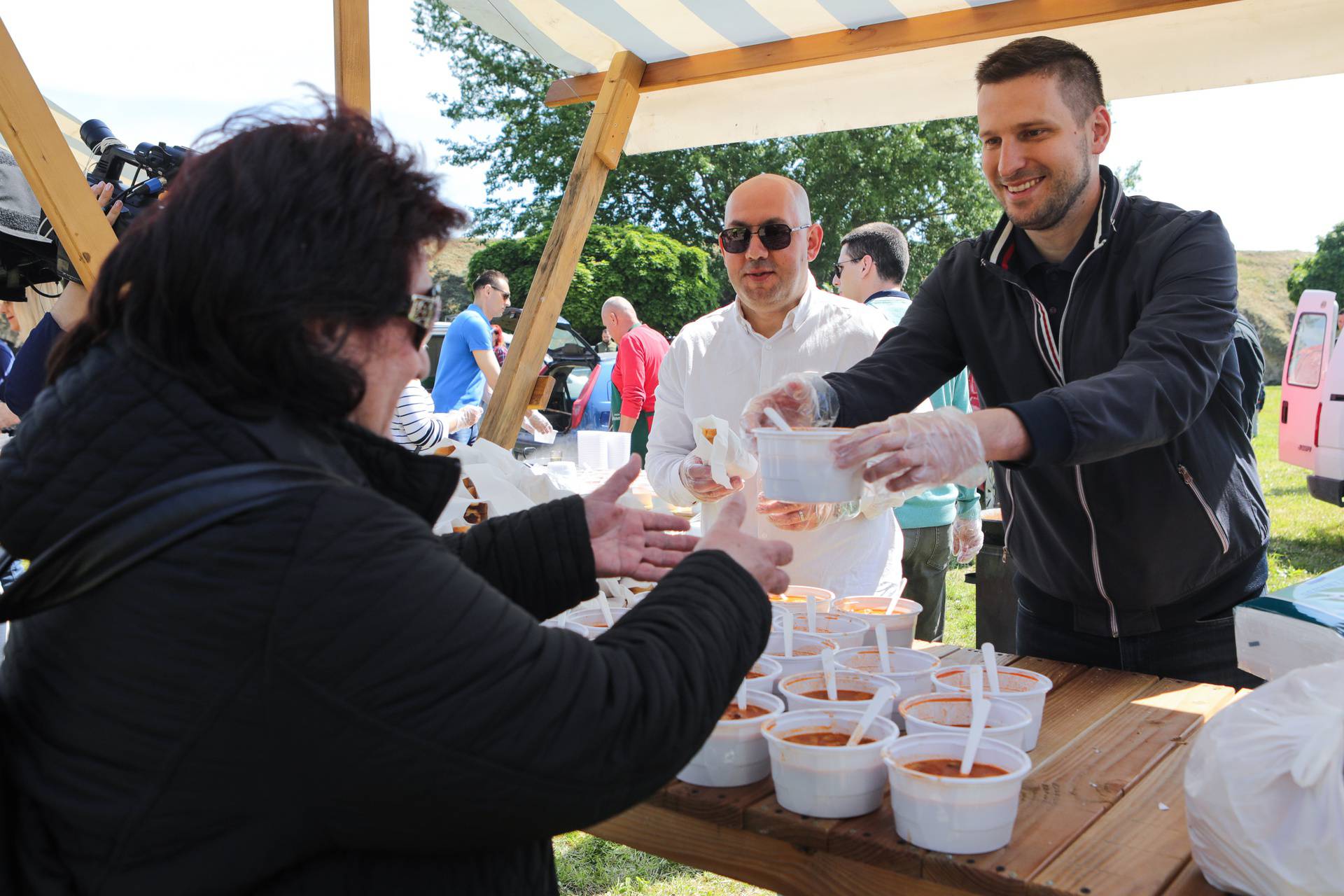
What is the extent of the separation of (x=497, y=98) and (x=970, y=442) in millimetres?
30221

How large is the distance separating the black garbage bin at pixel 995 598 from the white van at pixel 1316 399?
5292 mm

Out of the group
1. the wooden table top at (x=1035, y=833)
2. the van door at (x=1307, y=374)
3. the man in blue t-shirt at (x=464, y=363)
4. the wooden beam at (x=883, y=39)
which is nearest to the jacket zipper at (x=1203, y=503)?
the wooden table top at (x=1035, y=833)

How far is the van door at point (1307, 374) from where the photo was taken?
354 inches

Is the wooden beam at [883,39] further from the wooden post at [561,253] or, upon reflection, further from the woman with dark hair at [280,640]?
the woman with dark hair at [280,640]

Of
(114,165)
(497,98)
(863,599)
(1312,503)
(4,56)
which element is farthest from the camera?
(497,98)

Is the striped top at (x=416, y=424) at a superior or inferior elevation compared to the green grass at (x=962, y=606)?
superior

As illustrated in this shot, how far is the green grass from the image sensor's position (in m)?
3.72

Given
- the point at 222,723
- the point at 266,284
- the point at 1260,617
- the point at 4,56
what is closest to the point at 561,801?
the point at 222,723

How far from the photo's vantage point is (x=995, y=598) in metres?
4.94

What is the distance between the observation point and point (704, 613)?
129 cm

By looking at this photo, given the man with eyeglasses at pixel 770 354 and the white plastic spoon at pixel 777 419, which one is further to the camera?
the man with eyeglasses at pixel 770 354

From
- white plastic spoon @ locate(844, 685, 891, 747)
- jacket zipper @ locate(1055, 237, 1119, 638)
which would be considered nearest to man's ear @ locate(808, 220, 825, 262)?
jacket zipper @ locate(1055, 237, 1119, 638)

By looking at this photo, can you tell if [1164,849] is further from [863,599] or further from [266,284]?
[266,284]

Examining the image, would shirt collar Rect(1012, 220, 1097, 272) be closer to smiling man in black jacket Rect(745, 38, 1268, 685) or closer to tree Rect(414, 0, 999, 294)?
smiling man in black jacket Rect(745, 38, 1268, 685)
